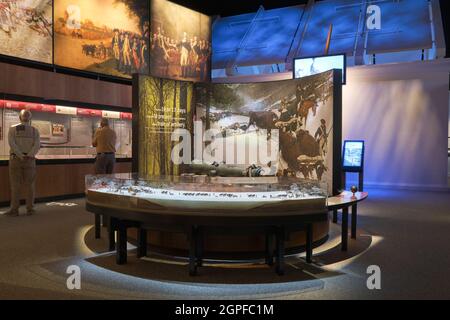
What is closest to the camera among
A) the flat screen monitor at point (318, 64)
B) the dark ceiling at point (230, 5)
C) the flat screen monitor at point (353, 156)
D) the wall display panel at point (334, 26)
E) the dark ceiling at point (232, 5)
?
the flat screen monitor at point (353, 156)

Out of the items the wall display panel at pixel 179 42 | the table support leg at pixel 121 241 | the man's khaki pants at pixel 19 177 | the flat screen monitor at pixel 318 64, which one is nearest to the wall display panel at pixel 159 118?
the man's khaki pants at pixel 19 177

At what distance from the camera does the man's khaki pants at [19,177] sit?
697 cm

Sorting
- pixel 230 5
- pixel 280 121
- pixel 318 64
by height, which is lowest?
pixel 280 121

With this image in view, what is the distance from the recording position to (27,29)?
854 centimetres

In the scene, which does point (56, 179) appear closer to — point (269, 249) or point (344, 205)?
point (269, 249)

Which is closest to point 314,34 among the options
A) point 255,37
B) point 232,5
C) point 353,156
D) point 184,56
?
point 255,37

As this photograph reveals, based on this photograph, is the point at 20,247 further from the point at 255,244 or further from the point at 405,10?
the point at 405,10

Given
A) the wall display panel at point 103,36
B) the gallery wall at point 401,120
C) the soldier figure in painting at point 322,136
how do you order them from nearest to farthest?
1. the soldier figure in painting at point 322,136
2. the wall display panel at point 103,36
3. the gallery wall at point 401,120

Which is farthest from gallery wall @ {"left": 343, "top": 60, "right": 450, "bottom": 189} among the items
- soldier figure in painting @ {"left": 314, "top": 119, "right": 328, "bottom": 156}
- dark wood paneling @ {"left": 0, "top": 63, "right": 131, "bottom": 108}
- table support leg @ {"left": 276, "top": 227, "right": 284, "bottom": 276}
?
table support leg @ {"left": 276, "top": 227, "right": 284, "bottom": 276}

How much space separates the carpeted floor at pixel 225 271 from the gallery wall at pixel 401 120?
5.93m

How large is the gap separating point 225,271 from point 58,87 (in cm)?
652

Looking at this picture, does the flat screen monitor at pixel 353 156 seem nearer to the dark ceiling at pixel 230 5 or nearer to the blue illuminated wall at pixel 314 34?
the blue illuminated wall at pixel 314 34

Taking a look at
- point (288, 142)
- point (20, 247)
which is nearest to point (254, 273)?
point (20, 247)

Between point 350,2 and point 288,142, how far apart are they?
9.24 m
